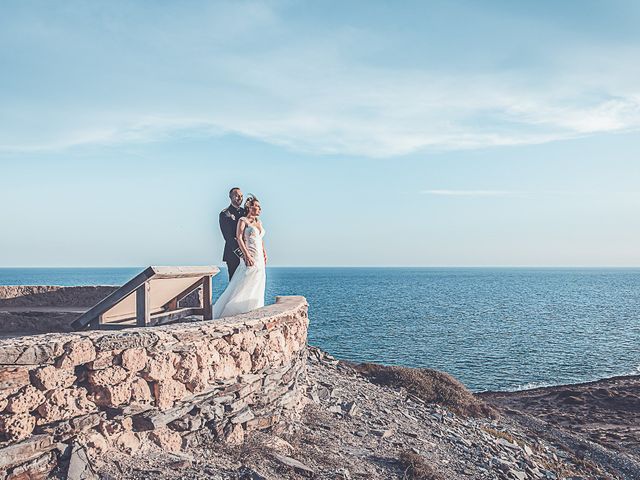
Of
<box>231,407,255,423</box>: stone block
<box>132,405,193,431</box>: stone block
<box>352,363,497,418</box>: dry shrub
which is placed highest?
<box>132,405,193,431</box>: stone block

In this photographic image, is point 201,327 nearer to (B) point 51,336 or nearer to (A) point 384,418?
(B) point 51,336

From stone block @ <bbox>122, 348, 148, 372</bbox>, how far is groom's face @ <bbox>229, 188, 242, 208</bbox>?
15.6ft

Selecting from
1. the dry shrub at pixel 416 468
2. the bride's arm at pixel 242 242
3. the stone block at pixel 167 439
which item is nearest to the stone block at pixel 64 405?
the stone block at pixel 167 439

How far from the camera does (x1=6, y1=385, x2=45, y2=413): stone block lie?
16.0 feet

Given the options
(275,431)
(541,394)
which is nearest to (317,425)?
(275,431)

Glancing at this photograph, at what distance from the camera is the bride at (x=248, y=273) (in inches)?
360

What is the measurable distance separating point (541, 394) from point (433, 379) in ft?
26.3

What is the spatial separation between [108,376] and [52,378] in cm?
51

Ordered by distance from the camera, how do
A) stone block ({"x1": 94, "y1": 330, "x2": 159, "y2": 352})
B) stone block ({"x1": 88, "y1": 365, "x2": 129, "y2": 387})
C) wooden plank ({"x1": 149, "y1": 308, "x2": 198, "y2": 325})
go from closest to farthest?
stone block ({"x1": 88, "y1": 365, "x2": 129, "y2": 387}), stone block ({"x1": 94, "y1": 330, "x2": 159, "y2": 352}), wooden plank ({"x1": 149, "y1": 308, "x2": 198, "y2": 325})

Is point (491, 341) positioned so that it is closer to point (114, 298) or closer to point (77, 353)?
point (114, 298)

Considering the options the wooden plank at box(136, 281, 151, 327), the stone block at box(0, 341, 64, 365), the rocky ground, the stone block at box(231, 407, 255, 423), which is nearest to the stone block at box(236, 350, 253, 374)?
the stone block at box(231, 407, 255, 423)

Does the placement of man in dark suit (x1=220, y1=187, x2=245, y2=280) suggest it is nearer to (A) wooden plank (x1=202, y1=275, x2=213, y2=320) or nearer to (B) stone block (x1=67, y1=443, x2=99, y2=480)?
(A) wooden plank (x1=202, y1=275, x2=213, y2=320)

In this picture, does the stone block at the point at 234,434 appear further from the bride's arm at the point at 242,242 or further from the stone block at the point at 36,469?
the bride's arm at the point at 242,242

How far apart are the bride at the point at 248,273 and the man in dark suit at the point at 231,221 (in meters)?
0.47
